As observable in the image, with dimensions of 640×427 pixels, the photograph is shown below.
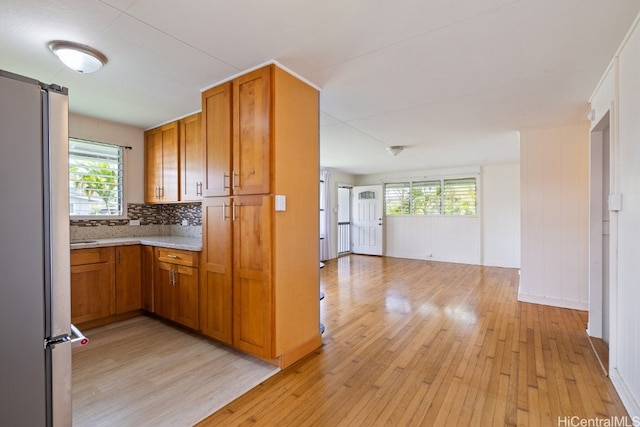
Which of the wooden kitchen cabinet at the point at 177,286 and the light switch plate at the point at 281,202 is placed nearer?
the light switch plate at the point at 281,202

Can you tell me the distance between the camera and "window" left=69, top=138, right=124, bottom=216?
3336mm

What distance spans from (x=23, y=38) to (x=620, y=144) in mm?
3931

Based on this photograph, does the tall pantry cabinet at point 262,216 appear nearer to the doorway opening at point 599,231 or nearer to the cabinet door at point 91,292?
the cabinet door at point 91,292

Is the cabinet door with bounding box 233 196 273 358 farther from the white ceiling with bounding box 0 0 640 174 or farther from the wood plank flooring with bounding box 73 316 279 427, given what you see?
the white ceiling with bounding box 0 0 640 174

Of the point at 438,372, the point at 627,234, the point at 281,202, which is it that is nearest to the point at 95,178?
the point at 281,202

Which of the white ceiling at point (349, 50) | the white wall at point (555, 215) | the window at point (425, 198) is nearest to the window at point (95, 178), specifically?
the white ceiling at point (349, 50)

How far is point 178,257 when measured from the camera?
2.91 metres

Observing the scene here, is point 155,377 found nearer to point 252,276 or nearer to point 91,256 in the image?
point 252,276

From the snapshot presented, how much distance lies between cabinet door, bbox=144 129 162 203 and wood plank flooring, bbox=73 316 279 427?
1.72 m

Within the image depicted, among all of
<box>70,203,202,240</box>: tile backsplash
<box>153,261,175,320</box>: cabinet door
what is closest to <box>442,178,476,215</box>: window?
<box>70,203,202,240</box>: tile backsplash

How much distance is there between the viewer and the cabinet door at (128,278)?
3183 millimetres

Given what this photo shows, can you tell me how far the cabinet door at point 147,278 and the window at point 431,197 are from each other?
19.6 feet

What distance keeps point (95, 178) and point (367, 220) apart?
6050mm

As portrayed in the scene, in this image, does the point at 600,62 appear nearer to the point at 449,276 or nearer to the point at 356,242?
the point at 449,276
